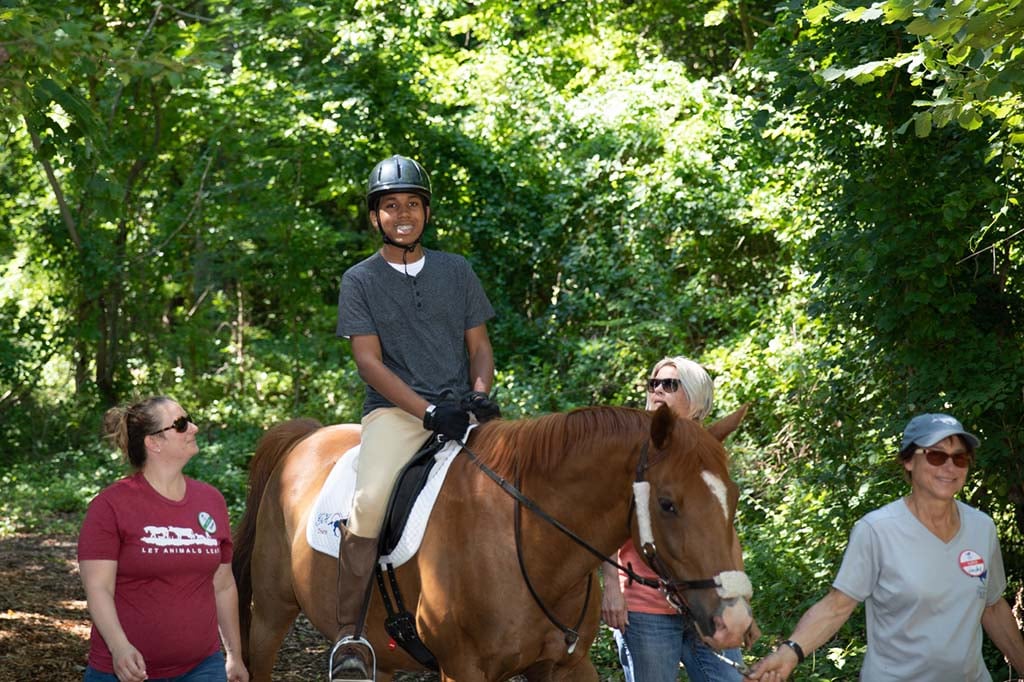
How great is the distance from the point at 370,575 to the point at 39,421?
15.2 meters

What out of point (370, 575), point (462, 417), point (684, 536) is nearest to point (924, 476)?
point (684, 536)

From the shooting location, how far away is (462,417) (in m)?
4.74

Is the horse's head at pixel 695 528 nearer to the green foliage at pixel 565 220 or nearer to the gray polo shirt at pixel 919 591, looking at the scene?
the gray polo shirt at pixel 919 591

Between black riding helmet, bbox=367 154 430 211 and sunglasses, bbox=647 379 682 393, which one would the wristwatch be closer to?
sunglasses, bbox=647 379 682 393

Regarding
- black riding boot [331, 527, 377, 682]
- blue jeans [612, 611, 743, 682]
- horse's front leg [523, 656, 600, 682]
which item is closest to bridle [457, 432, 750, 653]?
horse's front leg [523, 656, 600, 682]

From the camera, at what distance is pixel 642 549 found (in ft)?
13.1

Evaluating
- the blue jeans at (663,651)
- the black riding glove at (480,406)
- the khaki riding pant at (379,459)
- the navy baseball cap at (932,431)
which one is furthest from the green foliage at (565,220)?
the blue jeans at (663,651)

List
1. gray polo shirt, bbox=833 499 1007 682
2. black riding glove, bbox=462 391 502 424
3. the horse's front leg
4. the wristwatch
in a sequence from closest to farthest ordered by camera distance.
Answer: gray polo shirt, bbox=833 499 1007 682
the horse's front leg
the wristwatch
black riding glove, bbox=462 391 502 424

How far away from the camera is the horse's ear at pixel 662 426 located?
155 inches

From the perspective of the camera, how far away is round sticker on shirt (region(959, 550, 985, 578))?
387cm

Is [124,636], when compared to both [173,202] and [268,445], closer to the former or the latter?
[268,445]

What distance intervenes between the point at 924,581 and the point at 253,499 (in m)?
3.90

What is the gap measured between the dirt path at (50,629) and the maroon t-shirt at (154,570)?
3.83 meters

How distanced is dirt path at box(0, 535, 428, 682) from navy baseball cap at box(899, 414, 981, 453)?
15.8ft
